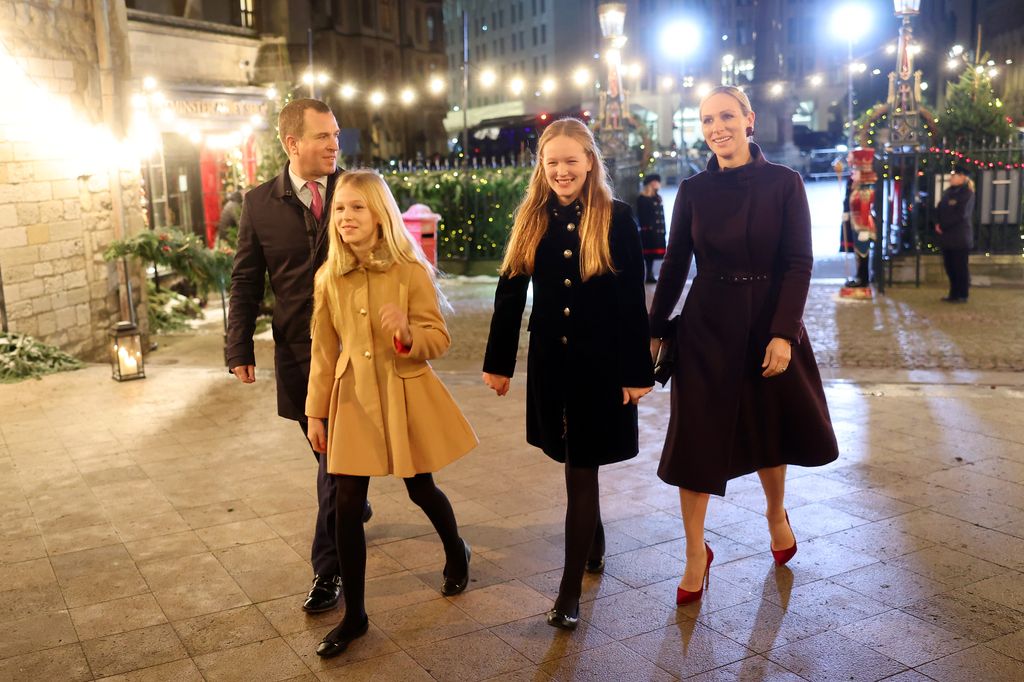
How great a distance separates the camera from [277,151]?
13.5 m

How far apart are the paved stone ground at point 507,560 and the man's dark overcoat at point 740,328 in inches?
23.4

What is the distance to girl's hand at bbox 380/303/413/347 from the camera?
3844 mm

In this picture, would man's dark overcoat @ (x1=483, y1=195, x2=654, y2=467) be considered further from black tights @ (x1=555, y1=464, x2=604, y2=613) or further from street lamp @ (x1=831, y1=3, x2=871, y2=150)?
street lamp @ (x1=831, y1=3, x2=871, y2=150)

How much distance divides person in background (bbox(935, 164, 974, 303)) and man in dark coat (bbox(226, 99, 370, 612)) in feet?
33.4

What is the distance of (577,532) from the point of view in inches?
160

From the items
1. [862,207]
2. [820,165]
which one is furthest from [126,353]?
[820,165]

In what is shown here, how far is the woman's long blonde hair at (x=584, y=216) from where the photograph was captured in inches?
157

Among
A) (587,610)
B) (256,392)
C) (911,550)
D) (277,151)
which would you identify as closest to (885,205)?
(277,151)

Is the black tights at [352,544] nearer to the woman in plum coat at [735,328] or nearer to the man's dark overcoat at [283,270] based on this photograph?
the man's dark overcoat at [283,270]

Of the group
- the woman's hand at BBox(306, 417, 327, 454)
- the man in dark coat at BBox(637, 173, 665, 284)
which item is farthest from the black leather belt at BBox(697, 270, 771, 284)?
the man in dark coat at BBox(637, 173, 665, 284)

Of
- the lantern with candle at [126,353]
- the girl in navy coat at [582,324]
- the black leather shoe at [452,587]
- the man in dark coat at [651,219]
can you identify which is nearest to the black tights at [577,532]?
the girl in navy coat at [582,324]

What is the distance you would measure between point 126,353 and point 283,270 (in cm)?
512

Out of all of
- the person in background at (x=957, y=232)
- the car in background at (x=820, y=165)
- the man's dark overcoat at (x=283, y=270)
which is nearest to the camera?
the man's dark overcoat at (x=283, y=270)

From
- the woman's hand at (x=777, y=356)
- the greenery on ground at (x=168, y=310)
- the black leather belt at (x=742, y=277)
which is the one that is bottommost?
the greenery on ground at (x=168, y=310)
